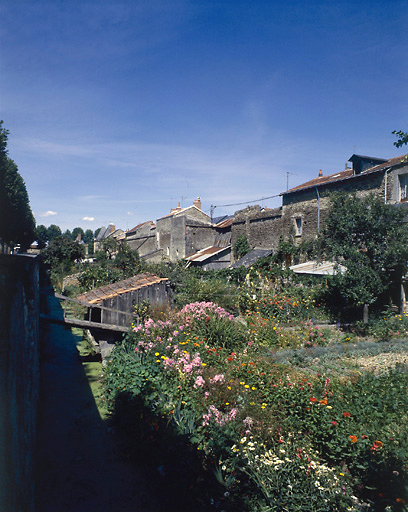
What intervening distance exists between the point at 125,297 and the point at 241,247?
56.4 ft

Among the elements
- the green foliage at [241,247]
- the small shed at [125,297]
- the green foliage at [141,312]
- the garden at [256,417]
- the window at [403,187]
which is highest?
the window at [403,187]

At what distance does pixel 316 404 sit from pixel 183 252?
2406cm

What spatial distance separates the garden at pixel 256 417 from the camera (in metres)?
3.75

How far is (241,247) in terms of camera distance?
25812 millimetres

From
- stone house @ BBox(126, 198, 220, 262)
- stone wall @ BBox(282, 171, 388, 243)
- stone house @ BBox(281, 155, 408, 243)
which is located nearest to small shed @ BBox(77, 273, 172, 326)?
stone house @ BBox(281, 155, 408, 243)

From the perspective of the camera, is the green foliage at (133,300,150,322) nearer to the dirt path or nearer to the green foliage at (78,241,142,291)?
the dirt path

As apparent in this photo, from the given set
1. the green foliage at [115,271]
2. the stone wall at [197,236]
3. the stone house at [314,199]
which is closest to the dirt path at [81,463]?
the green foliage at [115,271]

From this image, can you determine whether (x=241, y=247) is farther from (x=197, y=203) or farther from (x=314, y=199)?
(x=197, y=203)

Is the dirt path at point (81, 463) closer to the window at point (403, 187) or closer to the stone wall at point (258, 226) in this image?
the window at point (403, 187)

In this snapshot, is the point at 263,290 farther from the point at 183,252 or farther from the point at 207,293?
the point at 183,252

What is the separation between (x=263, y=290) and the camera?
13.9m

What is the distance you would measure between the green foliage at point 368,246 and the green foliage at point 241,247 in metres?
13.7

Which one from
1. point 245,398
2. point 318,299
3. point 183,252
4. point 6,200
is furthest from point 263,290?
point 6,200

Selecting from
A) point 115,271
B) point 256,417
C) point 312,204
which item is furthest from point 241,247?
point 256,417
